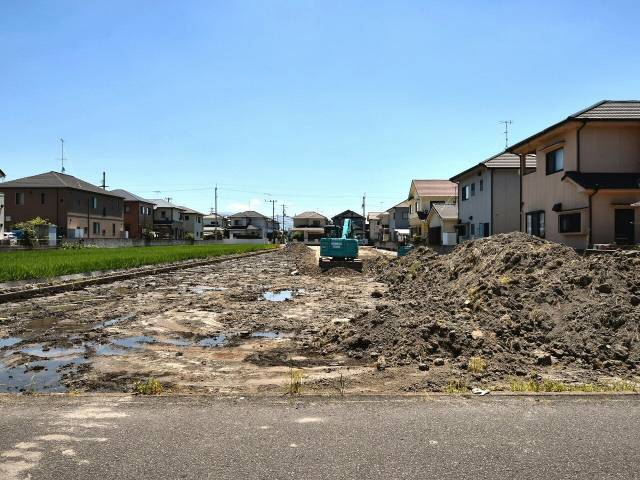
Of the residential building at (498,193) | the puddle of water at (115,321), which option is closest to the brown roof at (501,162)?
the residential building at (498,193)

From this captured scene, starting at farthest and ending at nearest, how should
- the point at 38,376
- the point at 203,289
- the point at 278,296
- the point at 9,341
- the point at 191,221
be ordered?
the point at 191,221
the point at 203,289
the point at 278,296
the point at 9,341
the point at 38,376

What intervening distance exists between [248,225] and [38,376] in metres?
92.7

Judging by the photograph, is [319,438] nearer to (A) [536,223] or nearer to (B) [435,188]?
(A) [536,223]

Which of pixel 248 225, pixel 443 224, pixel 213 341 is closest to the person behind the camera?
pixel 213 341

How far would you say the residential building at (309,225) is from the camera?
98.4 meters

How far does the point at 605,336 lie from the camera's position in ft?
23.2

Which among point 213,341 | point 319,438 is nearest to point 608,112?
point 213,341

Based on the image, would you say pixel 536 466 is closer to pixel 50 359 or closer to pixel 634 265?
pixel 50 359

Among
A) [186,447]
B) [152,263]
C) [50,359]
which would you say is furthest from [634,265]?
[152,263]

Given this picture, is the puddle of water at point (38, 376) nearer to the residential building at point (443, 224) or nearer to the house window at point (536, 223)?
the house window at point (536, 223)

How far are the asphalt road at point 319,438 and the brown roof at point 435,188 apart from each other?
45145 mm

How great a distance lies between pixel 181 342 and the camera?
8.73 metres

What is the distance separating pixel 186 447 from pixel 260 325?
21.3 feet

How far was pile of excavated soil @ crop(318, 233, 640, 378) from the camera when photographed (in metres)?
6.75
